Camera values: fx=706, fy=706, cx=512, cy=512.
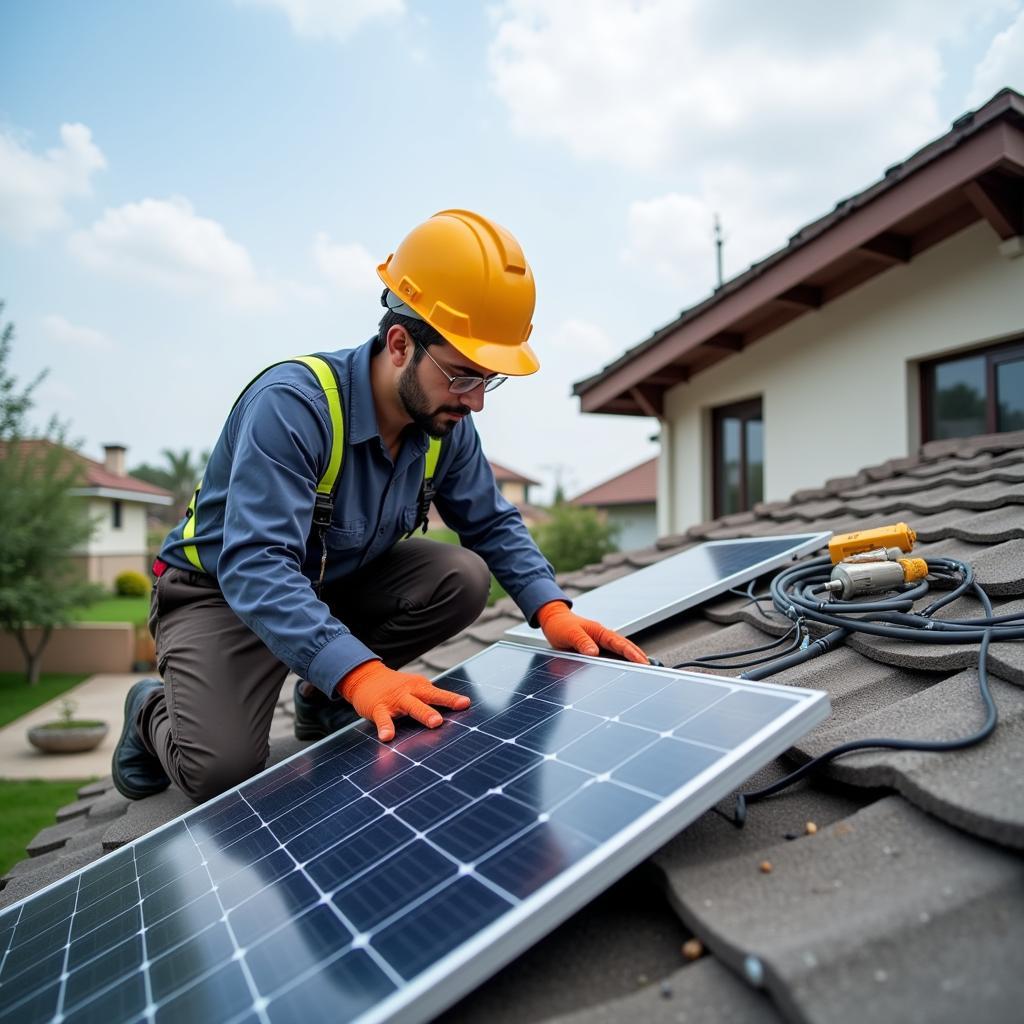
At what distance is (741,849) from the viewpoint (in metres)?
1.13

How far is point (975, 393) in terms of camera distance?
5902 millimetres

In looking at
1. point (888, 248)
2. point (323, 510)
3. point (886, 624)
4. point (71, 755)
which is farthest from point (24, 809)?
point (888, 248)

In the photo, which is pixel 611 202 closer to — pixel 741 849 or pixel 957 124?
pixel 957 124

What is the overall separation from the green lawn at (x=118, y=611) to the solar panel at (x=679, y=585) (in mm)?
21082

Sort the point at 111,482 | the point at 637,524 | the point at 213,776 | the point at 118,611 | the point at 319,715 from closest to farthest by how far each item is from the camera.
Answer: the point at 213,776 < the point at 319,715 < the point at 637,524 < the point at 118,611 < the point at 111,482

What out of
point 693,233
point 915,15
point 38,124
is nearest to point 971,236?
point 915,15

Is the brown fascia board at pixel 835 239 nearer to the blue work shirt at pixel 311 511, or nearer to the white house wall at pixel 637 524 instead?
the blue work shirt at pixel 311 511

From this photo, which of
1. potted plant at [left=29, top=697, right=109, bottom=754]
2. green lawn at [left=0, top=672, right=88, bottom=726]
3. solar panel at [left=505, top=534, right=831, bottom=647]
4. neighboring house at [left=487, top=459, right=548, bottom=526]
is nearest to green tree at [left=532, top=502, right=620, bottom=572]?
potted plant at [left=29, top=697, right=109, bottom=754]

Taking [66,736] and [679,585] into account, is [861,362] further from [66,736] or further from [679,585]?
[66,736]

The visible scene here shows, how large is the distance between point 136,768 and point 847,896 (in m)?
2.55

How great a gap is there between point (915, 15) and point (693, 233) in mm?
7495

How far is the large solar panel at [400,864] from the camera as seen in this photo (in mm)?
925

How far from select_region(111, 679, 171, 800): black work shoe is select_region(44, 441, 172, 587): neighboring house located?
27.0 meters

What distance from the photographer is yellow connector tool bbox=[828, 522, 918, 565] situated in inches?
95.4
